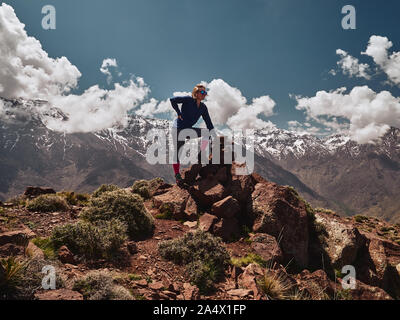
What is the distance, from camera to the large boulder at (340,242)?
425 inches

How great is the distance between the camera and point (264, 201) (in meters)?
11.1

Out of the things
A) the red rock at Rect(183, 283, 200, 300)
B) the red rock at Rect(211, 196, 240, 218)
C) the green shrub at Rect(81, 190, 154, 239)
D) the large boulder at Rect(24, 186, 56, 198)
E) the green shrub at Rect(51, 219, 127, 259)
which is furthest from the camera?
the large boulder at Rect(24, 186, 56, 198)

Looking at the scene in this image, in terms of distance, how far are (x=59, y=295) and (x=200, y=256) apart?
13.2 ft

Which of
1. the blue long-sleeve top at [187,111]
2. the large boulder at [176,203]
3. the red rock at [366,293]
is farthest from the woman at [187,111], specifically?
the red rock at [366,293]

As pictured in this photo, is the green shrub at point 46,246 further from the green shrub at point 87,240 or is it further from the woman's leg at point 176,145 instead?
the woman's leg at point 176,145

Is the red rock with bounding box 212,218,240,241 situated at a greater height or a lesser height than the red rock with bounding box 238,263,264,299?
greater

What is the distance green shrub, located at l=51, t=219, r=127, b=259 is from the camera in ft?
21.3

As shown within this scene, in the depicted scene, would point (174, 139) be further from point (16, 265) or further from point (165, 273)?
point (16, 265)

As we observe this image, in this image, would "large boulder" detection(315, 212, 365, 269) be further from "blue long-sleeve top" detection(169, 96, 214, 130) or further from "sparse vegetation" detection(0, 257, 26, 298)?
"sparse vegetation" detection(0, 257, 26, 298)

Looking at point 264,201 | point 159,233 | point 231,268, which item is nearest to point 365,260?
point 264,201

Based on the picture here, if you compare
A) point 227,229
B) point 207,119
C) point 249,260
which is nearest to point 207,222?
point 227,229

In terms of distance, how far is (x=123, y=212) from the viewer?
9102 millimetres

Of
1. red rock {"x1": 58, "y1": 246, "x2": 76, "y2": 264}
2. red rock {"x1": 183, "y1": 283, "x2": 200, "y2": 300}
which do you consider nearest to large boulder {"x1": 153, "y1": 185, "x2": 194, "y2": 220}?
red rock {"x1": 183, "y1": 283, "x2": 200, "y2": 300}

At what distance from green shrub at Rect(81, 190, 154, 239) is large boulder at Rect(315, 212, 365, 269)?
9.12 m
